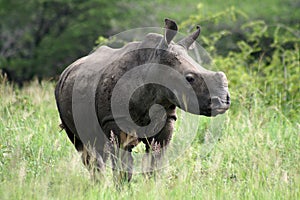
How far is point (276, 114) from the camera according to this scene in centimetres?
796

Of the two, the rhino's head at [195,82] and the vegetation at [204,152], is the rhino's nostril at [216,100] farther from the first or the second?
the vegetation at [204,152]

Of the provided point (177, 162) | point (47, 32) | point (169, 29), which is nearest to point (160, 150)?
point (177, 162)

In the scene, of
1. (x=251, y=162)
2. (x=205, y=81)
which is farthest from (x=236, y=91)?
(x=205, y=81)

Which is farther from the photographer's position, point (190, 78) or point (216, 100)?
point (190, 78)

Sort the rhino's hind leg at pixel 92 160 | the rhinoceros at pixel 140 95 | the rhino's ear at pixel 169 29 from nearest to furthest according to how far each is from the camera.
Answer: the rhinoceros at pixel 140 95 → the rhino's ear at pixel 169 29 → the rhino's hind leg at pixel 92 160

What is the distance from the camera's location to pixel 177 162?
6.23 metres

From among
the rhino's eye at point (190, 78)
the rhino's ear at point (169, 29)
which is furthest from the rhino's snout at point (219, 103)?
the rhino's ear at point (169, 29)

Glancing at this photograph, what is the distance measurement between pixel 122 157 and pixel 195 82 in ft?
3.33

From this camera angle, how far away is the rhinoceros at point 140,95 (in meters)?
4.97

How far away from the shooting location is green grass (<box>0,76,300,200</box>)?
15.9 feet

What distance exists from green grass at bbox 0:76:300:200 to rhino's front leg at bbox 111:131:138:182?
0.38 feet

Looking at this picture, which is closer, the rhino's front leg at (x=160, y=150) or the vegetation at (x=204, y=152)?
the vegetation at (x=204, y=152)

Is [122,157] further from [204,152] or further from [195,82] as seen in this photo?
[204,152]

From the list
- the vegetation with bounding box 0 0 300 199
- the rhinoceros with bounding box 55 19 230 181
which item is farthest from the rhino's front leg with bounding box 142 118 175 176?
the vegetation with bounding box 0 0 300 199
